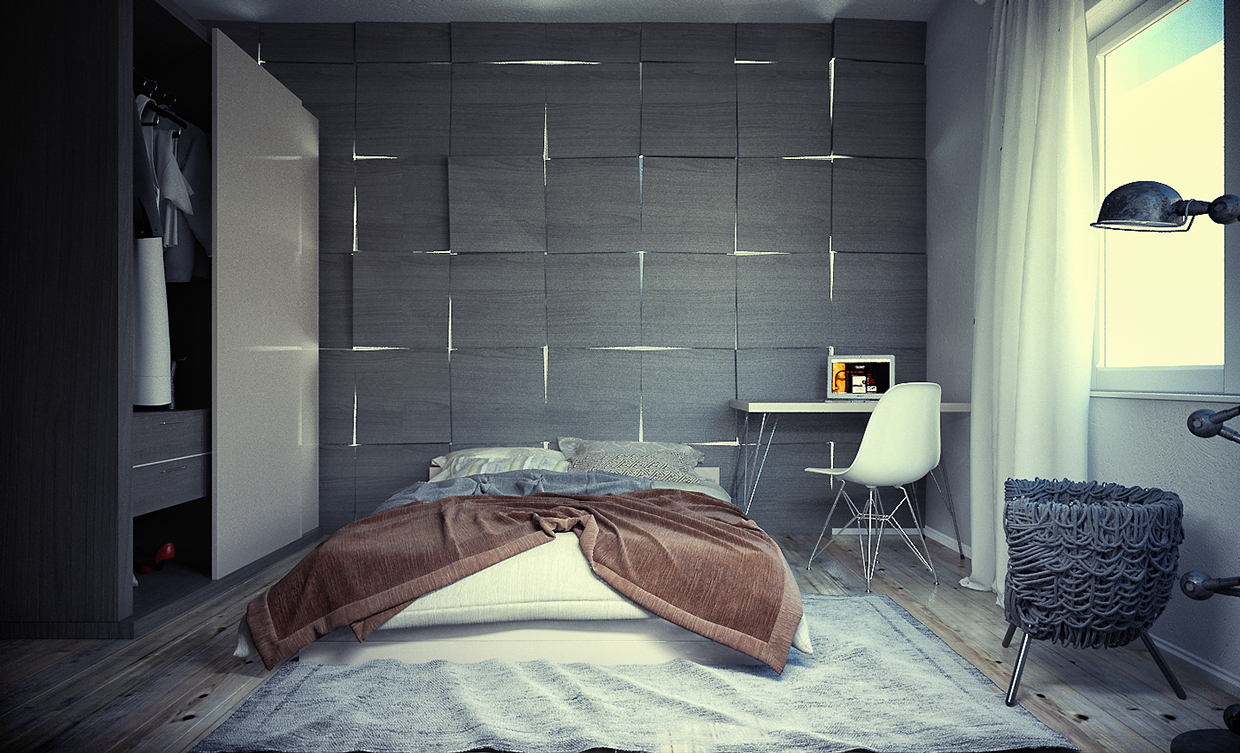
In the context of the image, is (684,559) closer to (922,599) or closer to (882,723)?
(882,723)

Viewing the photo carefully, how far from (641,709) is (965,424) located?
2837 mm

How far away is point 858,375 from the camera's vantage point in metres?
4.67

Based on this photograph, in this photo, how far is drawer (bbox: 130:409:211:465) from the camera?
3.07m

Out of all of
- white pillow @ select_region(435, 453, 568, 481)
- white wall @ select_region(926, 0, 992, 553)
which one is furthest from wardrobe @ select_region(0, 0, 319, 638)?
white wall @ select_region(926, 0, 992, 553)

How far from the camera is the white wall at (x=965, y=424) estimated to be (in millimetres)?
2430

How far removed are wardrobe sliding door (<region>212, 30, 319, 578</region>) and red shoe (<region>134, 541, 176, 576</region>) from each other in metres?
0.32

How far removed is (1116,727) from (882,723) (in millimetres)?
596

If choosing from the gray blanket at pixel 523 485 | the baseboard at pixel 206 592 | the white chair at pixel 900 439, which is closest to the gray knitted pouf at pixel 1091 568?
the white chair at pixel 900 439

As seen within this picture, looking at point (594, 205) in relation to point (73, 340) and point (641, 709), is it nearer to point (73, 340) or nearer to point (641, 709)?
point (73, 340)

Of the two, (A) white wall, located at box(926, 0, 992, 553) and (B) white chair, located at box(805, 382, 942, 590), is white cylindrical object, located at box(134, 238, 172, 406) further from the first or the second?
(A) white wall, located at box(926, 0, 992, 553)

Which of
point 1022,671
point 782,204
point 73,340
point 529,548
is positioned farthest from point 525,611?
point 782,204

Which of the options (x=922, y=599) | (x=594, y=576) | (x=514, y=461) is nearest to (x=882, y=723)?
(x=594, y=576)

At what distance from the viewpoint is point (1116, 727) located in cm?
209

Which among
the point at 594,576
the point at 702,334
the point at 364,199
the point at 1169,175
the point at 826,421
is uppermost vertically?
the point at 364,199
